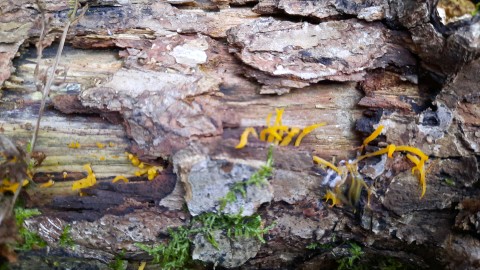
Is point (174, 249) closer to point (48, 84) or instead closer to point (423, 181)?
point (48, 84)

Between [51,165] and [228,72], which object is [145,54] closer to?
[228,72]

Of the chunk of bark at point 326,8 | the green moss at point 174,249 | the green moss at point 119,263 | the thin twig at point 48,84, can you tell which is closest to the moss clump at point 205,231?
the green moss at point 174,249

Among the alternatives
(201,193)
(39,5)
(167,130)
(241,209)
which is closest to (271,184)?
(241,209)

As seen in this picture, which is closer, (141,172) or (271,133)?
(271,133)

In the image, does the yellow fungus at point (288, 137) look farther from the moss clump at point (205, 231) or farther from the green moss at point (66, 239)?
the green moss at point (66, 239)

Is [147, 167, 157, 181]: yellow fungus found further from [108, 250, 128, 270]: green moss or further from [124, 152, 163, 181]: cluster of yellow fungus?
[108, 250, 128, 270]: green moss

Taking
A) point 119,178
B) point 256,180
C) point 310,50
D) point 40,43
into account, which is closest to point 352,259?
point 256,180

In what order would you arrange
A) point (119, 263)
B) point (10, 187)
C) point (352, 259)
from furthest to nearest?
point (352, 259) < point (119, 263) < point (10, 187)

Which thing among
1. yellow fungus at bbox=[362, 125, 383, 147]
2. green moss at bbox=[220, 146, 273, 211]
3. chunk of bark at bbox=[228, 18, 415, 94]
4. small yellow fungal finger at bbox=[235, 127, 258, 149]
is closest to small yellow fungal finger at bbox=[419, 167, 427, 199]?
yellow fungus at bbox=[362, 125, 383, 147]
